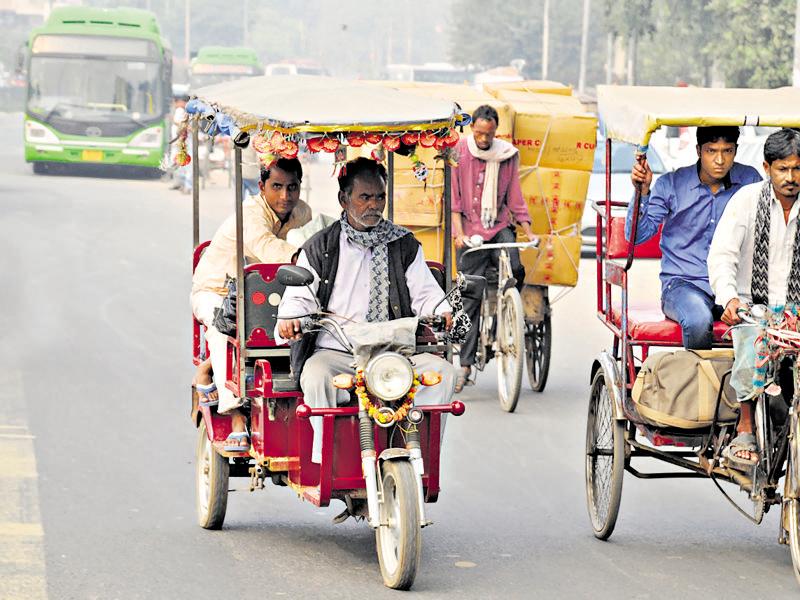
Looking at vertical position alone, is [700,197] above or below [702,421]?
above

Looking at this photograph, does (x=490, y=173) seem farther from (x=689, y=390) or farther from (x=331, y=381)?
(x=331, y=381)

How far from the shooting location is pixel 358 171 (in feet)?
21.1

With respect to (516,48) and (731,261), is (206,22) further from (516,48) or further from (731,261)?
(731,261)

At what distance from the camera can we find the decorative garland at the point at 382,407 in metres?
6.02

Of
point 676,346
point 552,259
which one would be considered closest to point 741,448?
point 676,346

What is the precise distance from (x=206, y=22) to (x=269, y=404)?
413ft

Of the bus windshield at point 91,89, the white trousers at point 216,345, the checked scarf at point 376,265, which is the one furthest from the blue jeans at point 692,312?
the bus windshield at point 91,89

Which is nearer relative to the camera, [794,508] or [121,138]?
[794,508]

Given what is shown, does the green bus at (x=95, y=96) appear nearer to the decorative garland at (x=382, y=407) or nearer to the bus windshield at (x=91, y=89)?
the bus windshield at (x=91, y=89)

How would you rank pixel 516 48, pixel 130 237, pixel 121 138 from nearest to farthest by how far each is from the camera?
pixel 130 237, pixel 121 138, pixel 516 48

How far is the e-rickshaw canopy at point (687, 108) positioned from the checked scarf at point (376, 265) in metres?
1.13

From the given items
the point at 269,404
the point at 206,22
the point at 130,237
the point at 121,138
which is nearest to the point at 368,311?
the point at 269,404

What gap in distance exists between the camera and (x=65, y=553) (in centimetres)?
662

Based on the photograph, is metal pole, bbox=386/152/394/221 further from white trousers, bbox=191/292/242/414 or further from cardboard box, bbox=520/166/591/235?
cardboard box, bbox=520/166/591/235
